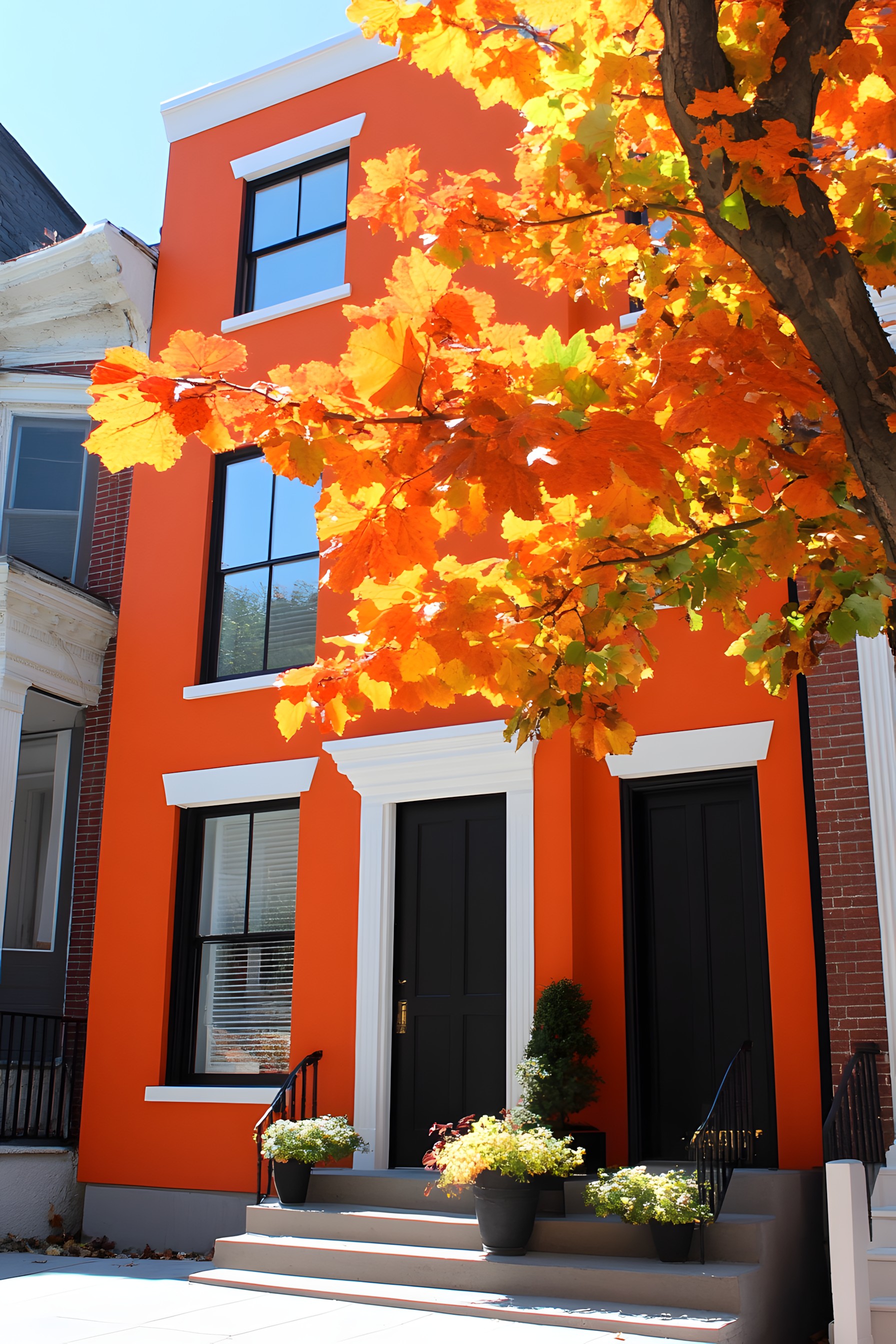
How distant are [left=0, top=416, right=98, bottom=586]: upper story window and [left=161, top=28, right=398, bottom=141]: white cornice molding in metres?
3.18

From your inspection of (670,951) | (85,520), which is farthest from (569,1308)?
(85,520)

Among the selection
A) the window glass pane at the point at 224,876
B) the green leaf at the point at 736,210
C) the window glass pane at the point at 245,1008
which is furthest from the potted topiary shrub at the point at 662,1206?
the green leaf at the point at 736,210

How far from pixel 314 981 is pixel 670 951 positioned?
2690 millimetres

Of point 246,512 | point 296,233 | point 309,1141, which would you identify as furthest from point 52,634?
point 309,1141

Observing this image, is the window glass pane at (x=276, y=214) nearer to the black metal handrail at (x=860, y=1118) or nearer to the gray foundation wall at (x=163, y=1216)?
the gray foundation wall at (x=163, y=1216)

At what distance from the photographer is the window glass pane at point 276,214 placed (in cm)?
1091

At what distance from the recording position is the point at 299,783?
915 cm

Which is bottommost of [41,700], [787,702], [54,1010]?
[54,1010]

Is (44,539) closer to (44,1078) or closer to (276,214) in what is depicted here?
(276,214)

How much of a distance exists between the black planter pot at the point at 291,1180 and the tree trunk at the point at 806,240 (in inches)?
237

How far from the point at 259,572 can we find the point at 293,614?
1.88 feet

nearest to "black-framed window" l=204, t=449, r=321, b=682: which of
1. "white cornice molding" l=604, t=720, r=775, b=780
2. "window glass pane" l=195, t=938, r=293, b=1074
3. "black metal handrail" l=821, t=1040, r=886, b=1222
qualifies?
"window glass pane" l=195, t=938, r=293, b=1074

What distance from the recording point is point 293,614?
9820mm

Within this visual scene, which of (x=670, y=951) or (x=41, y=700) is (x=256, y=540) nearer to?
(x=41, y=700)
